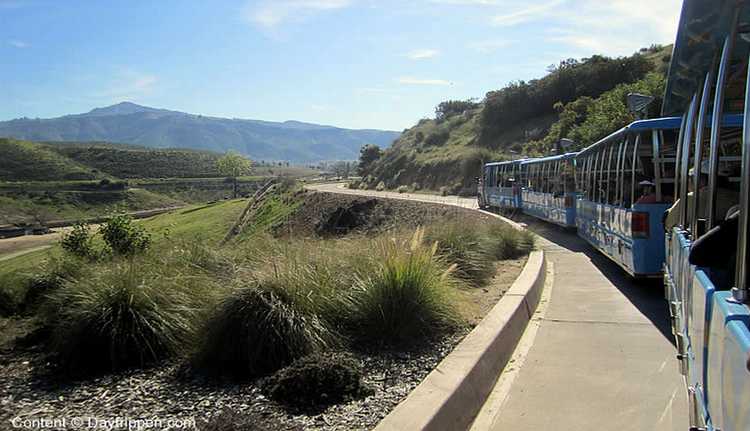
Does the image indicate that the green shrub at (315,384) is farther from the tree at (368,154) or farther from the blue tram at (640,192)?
the tree at (368,154)

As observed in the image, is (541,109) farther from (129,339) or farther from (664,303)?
(129,339)

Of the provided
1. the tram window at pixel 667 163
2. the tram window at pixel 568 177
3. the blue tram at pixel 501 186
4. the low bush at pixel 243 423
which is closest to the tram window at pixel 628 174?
the tram window at pixel 667 163

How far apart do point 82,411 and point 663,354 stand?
18.0 feet

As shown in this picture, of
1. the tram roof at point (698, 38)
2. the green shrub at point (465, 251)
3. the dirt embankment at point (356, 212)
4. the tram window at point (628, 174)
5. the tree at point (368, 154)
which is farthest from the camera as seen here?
the tree at point (368, 154)

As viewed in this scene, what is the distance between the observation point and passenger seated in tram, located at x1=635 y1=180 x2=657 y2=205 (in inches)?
373

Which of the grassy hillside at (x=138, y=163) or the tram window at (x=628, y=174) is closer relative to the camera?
the tram window at (x=628, y=174)

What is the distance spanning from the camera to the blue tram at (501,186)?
29.0 meters

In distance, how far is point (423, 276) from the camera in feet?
22.1

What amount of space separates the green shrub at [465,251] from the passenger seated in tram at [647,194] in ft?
8.37

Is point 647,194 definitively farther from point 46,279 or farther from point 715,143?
point 46,279

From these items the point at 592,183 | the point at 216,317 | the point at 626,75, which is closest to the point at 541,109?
the point at 626,75

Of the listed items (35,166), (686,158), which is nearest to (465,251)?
(686,158)

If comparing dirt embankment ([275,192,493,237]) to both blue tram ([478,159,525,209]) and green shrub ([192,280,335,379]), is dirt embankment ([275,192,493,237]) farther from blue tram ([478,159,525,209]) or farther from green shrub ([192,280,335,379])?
green shrub ([192,280,335,379])

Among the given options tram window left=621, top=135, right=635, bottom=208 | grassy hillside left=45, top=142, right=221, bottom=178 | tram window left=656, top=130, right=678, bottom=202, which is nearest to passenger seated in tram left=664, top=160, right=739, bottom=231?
tram window left=656, top=130, right=678, bottom=202
